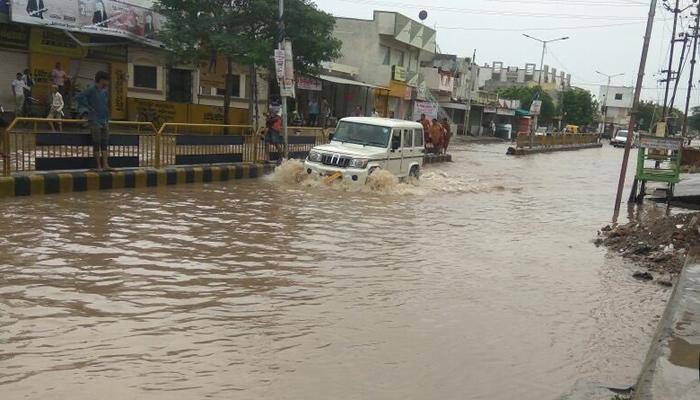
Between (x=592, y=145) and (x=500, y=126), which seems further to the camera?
(x=500, y=126)

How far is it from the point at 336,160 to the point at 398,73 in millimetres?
26242

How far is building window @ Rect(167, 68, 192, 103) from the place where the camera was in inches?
987

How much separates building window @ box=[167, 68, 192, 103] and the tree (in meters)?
3.70

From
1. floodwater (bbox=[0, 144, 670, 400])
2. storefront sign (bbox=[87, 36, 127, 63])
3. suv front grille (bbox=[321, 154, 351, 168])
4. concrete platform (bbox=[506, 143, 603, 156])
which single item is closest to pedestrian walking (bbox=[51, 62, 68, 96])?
storefront sign (bbox=[87, 36, 127, 63])

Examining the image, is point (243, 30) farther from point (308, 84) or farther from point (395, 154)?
point (395, 154)

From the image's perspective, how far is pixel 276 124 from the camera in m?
16.5

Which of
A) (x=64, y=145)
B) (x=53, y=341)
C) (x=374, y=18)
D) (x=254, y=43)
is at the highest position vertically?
(x=374, y=18)

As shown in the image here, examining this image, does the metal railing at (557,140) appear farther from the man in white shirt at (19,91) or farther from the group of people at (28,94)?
the man in white shirt at (19,91)

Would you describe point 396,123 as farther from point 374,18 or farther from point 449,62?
point 449,62

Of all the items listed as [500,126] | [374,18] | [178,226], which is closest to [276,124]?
[178,226]

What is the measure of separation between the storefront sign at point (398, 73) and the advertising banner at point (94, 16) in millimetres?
18080

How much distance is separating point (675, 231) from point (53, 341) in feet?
28.2

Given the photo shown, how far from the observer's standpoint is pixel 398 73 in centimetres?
3853

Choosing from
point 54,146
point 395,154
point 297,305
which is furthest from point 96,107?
point 297,305
